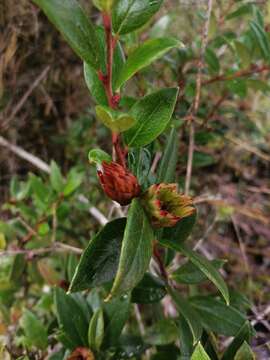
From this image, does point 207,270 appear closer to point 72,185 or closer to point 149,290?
point 149,290

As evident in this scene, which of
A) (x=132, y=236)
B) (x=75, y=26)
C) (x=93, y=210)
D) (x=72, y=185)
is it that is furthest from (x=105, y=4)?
(x=93, y=210)

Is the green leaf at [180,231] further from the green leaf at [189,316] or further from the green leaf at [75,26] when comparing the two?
the green leaf at [75,26]

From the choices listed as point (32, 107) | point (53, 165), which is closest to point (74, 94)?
point (32, 107)

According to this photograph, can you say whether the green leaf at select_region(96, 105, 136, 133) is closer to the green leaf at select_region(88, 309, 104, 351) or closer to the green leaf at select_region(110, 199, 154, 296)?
the green leaf at select_region(110, 199, 154, 296)

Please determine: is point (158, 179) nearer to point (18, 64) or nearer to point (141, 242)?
point (141, 242)

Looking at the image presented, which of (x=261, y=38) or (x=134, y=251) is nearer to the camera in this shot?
(x=134, y=251)

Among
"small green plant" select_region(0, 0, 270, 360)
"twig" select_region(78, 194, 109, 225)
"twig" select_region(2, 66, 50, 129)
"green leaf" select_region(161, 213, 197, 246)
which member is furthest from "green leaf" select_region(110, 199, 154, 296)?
"twig" select_region(2, 66, 50, 129)

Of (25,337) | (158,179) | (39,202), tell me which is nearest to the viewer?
(158,179)
